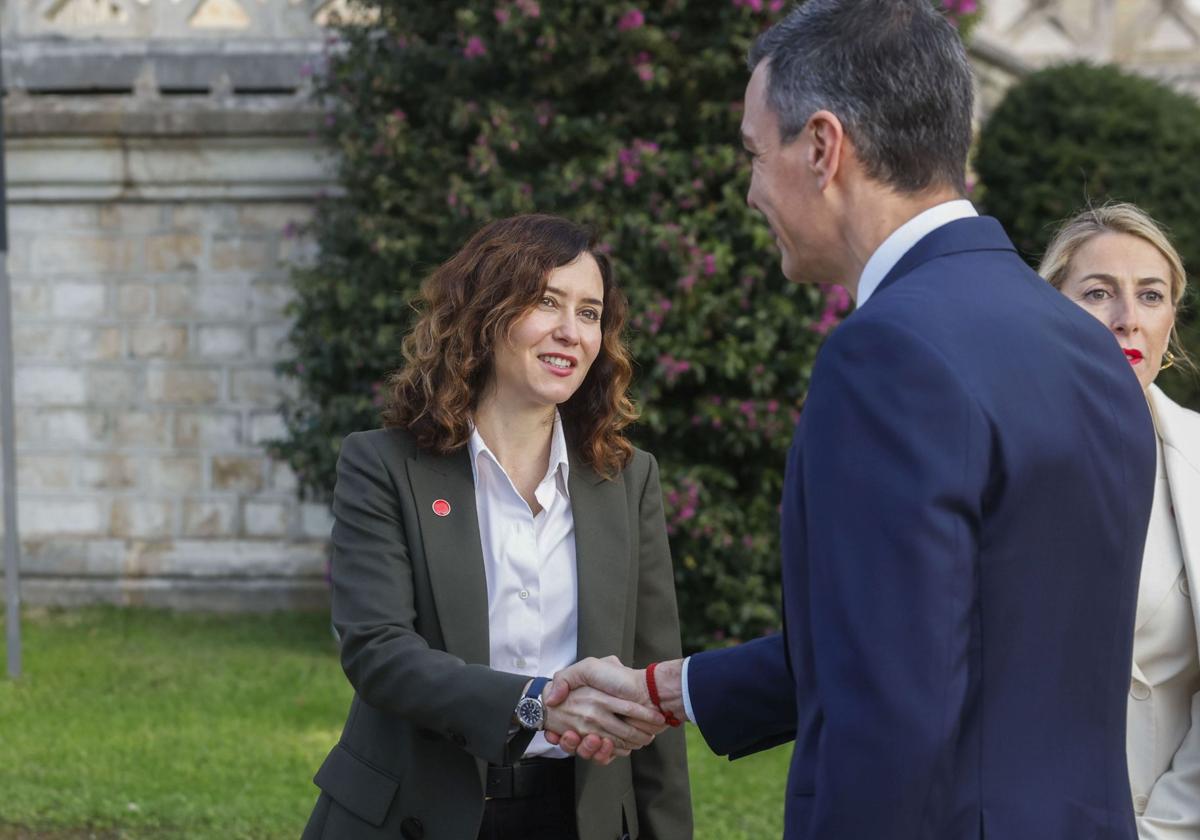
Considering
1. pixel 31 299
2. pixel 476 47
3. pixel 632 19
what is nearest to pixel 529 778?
pixel 632 19

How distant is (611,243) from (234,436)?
349cm

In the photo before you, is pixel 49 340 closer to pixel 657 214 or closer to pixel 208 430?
pixel 208 430

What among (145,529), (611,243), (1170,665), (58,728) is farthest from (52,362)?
(1170,665)

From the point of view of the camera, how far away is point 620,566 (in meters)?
3.08

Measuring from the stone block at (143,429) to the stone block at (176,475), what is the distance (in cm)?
13

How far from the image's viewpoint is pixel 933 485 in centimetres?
171

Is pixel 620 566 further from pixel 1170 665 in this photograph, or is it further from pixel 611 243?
pixel 611 243

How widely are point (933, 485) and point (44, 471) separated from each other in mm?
9202

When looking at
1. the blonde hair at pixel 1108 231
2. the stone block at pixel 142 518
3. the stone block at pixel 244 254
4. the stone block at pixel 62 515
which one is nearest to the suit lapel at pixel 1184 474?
the blonde hair at pixel 1108 231

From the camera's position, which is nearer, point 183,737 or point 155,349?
point 183,737

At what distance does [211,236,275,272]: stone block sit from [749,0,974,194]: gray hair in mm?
8257

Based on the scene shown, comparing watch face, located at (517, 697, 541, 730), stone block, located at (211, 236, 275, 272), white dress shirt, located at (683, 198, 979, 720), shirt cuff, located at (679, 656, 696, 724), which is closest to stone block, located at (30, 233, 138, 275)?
stone block, located at (211, 236, 275, 272)

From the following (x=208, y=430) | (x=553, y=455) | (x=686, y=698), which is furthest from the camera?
(x=208, y=430)

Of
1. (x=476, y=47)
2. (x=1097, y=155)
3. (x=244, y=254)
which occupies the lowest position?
(x=244, y=254)
